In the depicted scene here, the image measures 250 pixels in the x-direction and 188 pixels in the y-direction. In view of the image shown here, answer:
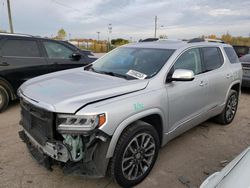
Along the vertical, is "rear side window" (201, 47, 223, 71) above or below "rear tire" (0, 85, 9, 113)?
above

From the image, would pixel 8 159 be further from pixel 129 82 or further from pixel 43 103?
pixel 129 82

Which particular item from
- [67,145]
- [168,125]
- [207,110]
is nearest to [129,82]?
[168,125]

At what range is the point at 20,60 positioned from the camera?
5.50 m

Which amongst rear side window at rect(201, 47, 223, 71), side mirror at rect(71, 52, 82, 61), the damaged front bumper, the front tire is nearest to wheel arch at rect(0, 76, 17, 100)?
side mirror at rect(71, 52, 82, 61)

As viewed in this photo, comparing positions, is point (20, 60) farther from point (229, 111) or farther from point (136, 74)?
point (229, 111)

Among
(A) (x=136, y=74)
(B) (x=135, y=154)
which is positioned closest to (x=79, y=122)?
(B) (x=135, y=154)

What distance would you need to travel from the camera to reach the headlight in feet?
7.39

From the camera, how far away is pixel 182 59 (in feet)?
11.5

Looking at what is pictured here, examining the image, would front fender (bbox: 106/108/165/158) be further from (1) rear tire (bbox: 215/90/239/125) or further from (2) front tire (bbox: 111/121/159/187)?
(1) rear tire (bbox: 215/90/239/125)

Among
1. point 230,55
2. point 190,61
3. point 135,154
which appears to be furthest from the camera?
point 230,55

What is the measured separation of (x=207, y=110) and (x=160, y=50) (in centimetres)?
139

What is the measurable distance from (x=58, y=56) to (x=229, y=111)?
4.41 metres

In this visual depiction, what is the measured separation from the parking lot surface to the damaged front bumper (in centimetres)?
51

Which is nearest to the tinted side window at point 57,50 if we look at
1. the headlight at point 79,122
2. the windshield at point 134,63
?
the windshield at point 134,63
